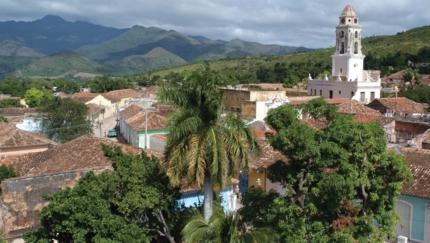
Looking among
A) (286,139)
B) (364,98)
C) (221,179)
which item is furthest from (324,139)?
(364,98)

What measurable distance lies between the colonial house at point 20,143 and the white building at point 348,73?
32427 millimetres

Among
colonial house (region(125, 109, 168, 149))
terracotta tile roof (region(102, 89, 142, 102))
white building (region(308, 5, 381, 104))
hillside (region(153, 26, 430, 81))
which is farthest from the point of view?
hillside (region(153, 26, 430, 81))

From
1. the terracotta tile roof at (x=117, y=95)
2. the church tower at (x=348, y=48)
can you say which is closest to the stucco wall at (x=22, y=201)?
the church tower at (x=348, y=48)

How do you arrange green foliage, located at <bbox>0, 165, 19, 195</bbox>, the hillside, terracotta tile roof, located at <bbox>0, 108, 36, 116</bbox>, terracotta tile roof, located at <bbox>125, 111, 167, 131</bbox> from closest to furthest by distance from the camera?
green foliage, located at <bbox>0, 165, 19, 195</bbox> → terracotta tile roof, located at <bbox>125, 111, 167, 131</bbox> → terracotta tile roof, located at <bbox>0, 108, 36, 116</bbox> → the hillside

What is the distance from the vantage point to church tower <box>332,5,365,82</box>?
50250 millimetres

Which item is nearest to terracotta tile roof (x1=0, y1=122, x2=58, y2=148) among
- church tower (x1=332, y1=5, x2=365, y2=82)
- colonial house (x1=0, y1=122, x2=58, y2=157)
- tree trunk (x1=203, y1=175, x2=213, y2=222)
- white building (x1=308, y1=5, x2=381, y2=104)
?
colonial house (x1=0, y1=122, x2=58, y2=157)

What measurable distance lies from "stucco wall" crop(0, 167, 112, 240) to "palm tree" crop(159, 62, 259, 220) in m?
Result: 5.74

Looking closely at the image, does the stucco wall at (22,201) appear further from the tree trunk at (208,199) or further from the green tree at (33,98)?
the green tree at (33,98)

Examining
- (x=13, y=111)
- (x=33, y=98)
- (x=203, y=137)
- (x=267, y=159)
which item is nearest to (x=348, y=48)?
(x=267, y=159)

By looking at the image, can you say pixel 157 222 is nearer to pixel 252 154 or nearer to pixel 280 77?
pixel 252 154

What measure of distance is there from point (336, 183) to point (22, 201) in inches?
403

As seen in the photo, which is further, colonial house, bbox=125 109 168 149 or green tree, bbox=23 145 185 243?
colonial house, bbox=125 109 168 149

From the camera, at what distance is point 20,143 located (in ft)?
85.6

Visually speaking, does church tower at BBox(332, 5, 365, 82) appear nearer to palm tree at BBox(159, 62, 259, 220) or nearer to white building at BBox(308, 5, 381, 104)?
white building at BBox(308, 5, 381, 104)
